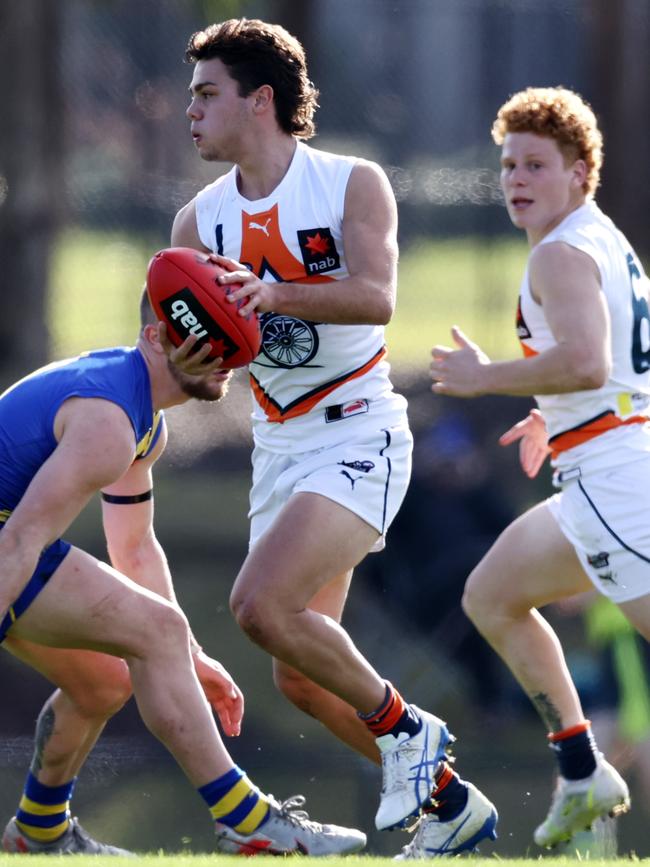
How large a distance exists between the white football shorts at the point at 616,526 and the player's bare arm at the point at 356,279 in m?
0.75

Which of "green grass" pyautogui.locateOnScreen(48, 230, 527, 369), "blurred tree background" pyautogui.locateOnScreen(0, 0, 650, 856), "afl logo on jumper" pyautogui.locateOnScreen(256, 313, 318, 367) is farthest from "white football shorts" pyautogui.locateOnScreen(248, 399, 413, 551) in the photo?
"green grass" pyautogui.locateOnScreen(48, 230, 527, 369)

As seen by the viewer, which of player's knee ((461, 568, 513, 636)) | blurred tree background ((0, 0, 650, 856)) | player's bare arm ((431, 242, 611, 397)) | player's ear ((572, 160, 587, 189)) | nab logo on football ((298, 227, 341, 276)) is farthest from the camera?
blurred tree background ((0, 0, 650, 856))

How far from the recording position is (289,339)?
4496mm

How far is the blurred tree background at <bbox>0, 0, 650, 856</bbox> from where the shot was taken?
7691 millimetres

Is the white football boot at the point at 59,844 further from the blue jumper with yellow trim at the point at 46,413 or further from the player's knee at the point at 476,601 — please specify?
the player's knee at the point at 476,601

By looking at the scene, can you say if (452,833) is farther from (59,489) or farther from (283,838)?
(59,489)

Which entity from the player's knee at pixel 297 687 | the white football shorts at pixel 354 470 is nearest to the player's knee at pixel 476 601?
the white football shorts at pixel 354 470

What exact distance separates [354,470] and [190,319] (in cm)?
68

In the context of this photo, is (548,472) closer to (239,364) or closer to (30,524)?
(239,364)

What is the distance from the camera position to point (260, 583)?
4.20m

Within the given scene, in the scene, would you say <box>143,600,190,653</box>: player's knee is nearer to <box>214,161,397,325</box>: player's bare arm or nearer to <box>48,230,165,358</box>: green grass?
<box>214,161,397,325</box>: player's bare arm

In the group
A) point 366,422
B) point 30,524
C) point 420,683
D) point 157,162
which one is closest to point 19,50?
point 157,162

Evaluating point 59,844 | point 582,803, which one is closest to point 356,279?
point 582,803

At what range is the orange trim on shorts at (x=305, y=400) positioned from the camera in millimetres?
4512
